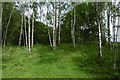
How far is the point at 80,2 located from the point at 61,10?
318cm

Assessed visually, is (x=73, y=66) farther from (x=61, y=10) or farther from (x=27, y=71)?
(x=61, y=10)

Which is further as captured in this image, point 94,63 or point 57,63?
point 57,63

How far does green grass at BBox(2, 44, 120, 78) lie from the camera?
23.7 meters

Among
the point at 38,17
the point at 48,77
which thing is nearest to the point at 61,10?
the point at 38,17

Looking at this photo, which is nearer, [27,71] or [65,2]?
[27,71]

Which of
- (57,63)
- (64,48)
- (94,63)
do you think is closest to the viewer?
(94,63)

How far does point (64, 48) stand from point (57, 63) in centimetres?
735

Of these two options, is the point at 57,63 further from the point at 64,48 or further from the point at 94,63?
the point at 64,48

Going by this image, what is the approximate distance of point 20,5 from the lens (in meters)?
40.7

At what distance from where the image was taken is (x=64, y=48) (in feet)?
112

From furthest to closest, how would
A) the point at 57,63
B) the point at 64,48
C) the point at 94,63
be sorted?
the point at 64,48
the point at 57,63
the point at 94,63

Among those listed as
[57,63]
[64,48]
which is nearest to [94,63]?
[57,63]

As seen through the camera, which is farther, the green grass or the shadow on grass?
the shadow on grass

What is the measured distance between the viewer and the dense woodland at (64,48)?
2462 cm
